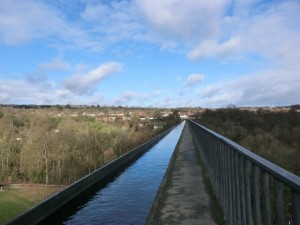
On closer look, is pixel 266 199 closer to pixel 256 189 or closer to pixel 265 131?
pixel 256 189

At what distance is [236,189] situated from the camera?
5.28 meters

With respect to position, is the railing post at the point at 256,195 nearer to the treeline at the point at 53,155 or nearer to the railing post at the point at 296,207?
the railing post at the point at 296,207

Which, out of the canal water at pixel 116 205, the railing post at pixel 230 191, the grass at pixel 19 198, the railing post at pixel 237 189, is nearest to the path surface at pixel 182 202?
the canal water at pixel 116 205

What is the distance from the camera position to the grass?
3793cm

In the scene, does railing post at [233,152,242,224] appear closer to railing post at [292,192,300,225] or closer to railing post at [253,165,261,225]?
railing post at [253,165,261,225]

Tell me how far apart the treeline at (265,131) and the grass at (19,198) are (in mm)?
21444

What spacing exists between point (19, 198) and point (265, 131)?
5123 centimetres

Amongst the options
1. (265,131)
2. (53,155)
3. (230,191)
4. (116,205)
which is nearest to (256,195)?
(230,191)

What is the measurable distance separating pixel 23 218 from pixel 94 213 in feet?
8.44

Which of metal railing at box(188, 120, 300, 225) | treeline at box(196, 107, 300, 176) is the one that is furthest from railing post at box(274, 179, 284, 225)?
treeline at box(196, 107, 300, 176)

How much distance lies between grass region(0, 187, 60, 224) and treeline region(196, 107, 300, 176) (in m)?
21.4

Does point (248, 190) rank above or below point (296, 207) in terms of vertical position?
below

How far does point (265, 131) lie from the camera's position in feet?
248

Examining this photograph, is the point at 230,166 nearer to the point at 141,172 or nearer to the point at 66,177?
the point at 141,172
